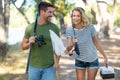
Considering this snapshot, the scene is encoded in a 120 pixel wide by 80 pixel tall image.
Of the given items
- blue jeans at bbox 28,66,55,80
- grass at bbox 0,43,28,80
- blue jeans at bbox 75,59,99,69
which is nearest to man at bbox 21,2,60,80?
blue jeans at bbox 28,66,55,80

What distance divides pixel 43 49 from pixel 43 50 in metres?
0.02

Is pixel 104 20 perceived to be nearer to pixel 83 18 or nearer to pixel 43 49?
pixel 83 18

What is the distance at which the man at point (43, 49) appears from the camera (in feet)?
18.4

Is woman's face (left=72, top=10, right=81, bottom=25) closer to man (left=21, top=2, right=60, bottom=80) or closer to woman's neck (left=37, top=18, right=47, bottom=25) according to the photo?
man (left=21, top=2, right=60, bottom=80)

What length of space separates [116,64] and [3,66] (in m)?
4.18

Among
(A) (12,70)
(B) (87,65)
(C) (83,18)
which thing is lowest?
(A) (12,70)

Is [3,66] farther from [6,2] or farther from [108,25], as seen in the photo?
[108,25]

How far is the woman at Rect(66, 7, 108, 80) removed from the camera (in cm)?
618

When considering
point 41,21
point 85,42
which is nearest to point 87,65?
point 85,42

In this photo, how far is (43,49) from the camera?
5.65m

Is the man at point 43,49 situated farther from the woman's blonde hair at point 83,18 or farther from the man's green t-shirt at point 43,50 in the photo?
the woman's blonde hair at point 83,18

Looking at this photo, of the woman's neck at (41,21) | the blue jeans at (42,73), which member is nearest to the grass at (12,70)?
the blue jeans at (42,73)

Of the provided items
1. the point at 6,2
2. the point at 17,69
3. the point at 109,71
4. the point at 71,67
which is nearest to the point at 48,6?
the point at 109,71

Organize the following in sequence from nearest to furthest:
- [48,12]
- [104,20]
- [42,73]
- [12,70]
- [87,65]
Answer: [48,12] < [42,73] < [87,65] < [12,70] < [104,20]
